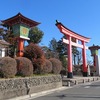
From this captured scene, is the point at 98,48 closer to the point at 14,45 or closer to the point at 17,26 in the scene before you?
the point at 14,45

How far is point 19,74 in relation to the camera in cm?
1745

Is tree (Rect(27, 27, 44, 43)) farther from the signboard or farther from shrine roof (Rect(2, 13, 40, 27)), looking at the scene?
the signboard

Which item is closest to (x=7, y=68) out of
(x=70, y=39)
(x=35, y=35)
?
(x=70, y=39)

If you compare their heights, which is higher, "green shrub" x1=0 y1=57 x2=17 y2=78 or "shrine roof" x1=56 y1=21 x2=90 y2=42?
"shrine roof" x1=56 y1=21 x2=90 y2=42

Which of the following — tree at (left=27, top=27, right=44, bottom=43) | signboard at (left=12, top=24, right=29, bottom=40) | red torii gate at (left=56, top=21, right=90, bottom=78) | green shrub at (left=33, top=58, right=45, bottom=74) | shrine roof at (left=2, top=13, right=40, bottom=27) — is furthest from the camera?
tree at (left=27, top=27, right=44, bottom=43)

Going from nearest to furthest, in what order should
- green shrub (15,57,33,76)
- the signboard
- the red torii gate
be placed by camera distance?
green shrub (15,57,33,76)
the signboard
the red torii gate

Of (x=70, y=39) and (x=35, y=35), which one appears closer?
(x=70, y=39)

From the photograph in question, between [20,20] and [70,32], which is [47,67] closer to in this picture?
[20,20]

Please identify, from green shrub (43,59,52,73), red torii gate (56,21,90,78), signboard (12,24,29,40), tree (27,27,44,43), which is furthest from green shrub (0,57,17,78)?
tree (27,27,44,43)

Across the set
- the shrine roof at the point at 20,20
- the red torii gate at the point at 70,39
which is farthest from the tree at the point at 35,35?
the shrine roof at the point at 20,20

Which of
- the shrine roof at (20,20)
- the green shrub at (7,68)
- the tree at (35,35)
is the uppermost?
the tree at (35,35)

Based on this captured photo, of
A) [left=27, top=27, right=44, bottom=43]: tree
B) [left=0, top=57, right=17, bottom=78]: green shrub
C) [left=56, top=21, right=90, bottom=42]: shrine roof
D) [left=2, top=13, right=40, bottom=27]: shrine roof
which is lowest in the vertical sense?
[left=0, top=57, right=17, bottom=78]: green shrub

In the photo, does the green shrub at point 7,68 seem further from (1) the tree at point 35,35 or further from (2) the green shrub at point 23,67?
(1) the tree at point 35,35

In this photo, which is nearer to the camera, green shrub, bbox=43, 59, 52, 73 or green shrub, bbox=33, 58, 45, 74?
green shrub, bbox=33, 58, 45, 74
